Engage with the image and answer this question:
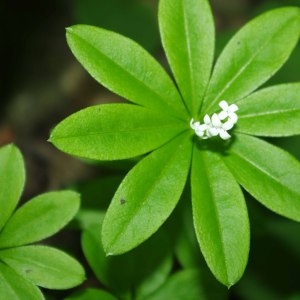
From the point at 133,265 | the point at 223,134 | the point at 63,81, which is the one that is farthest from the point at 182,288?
the point at 63,81

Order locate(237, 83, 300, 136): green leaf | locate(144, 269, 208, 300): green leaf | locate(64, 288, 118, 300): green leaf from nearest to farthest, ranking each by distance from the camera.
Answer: locate(237, 83, 300, 136): green leaf
locate(64, 288, 118, 300): green leaf
locate(144, 269, 208, 300): green leaf

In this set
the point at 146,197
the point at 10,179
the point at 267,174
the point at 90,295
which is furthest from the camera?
the point at 90,295

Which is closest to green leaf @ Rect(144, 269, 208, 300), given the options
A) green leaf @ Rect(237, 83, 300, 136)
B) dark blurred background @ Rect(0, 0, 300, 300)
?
green leaf @ Rect(237, 83, 300, 136)

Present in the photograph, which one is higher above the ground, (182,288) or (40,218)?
(40,218)

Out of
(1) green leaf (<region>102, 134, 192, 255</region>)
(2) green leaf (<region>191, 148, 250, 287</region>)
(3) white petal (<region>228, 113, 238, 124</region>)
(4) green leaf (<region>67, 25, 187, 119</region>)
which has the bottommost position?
(2) green leaf (<region>191, 148, 250, 287</region>)

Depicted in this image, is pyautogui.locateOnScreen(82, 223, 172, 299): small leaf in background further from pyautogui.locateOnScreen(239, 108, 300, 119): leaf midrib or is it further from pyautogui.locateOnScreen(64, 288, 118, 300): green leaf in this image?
pyautogui.locateOnScreen(239, 108, 300, 119): leaf midrib

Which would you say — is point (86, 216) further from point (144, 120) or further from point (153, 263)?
point (144, 120)

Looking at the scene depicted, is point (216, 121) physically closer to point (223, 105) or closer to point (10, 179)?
point (223, 105)
